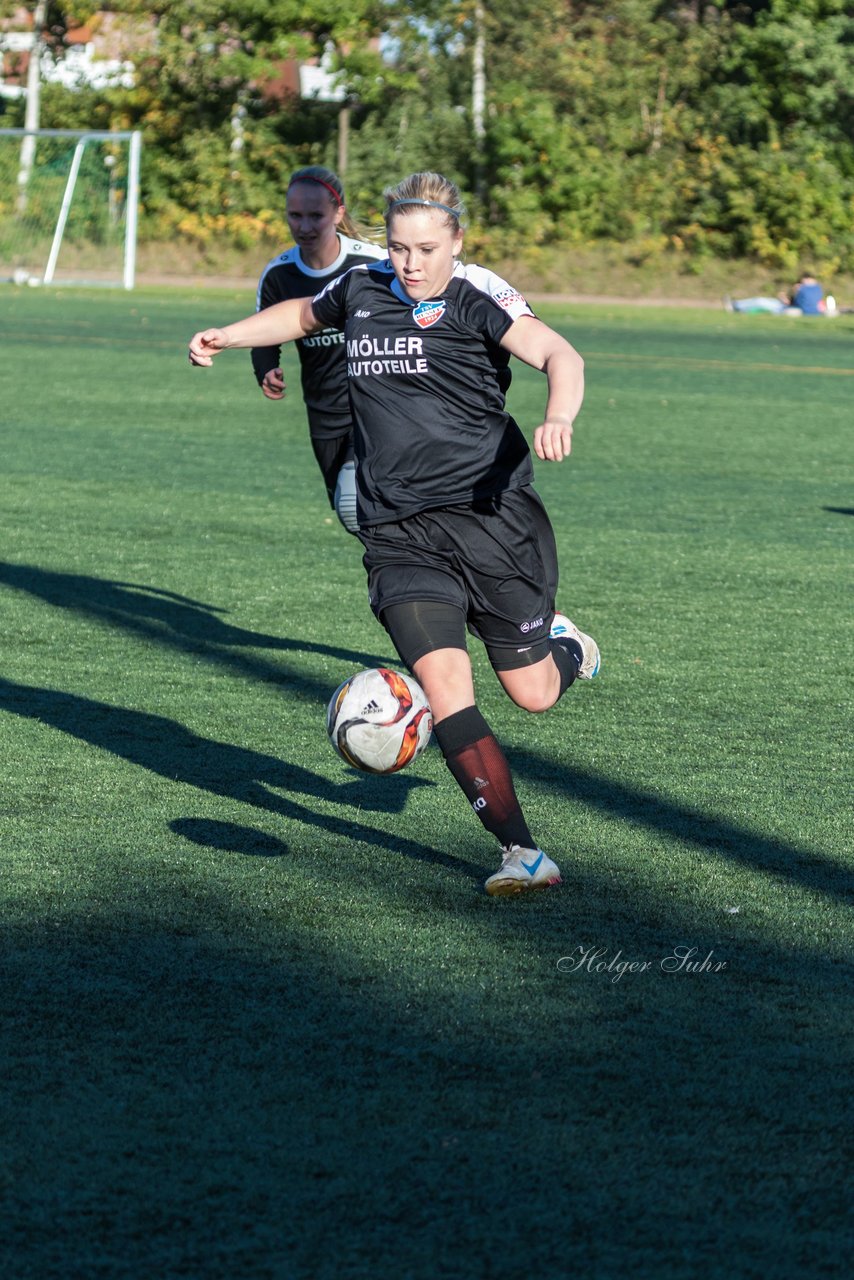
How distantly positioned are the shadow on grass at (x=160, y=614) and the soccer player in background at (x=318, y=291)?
2.30ft

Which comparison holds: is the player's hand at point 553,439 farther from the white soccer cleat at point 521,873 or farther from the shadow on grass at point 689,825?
the shadow on grass at point 689,825

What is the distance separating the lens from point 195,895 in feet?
14.6

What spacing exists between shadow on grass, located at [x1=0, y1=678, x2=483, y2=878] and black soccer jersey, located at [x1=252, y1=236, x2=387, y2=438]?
1574 millimetres

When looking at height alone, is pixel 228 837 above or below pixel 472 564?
below

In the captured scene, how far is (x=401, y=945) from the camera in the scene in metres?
4.11

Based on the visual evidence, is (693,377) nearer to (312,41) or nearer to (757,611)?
(757,611)

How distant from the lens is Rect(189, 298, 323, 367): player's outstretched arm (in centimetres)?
498

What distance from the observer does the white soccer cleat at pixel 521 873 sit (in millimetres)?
4402

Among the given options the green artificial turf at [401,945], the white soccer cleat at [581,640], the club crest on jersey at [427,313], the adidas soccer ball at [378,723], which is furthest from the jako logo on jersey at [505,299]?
the green artificial turf at [401,945]

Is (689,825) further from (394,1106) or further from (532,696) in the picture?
(394,1106)

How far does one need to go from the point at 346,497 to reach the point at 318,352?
619 mm

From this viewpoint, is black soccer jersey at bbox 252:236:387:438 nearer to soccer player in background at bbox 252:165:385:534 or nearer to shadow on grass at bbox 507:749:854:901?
soccer player in background at bbox 252:165:385:534

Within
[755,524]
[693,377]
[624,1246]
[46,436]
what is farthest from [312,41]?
[624,1246]

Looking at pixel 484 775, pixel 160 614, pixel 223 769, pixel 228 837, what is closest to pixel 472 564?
pixel 484 775
